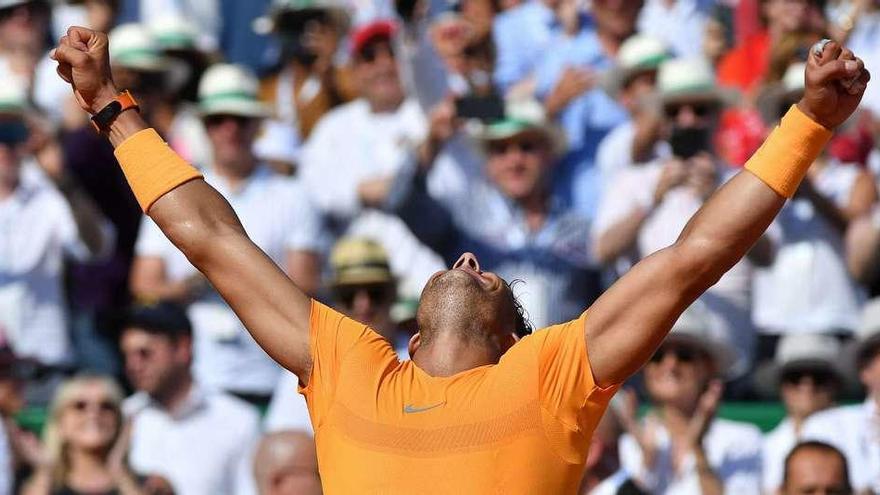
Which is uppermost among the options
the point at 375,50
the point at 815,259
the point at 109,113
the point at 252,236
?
the point at 375,50

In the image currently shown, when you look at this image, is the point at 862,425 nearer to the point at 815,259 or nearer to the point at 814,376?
the point at 814,376

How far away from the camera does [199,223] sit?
155 inches

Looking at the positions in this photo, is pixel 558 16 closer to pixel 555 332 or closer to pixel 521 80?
pixel 521 80

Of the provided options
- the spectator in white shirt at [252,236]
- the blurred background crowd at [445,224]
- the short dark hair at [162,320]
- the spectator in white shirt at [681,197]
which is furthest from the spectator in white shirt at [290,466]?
the spectator in white shirt at [681,197]

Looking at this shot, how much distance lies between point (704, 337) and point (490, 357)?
3662 mm

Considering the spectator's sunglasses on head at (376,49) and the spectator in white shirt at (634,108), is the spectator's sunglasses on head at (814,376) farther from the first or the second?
the spectator's sunglasses on head at (376,49)

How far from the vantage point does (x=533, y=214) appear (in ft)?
27.2

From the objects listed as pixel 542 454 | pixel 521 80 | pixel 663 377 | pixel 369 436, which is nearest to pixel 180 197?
pixel 369 436

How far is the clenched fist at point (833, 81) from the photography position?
3.57m

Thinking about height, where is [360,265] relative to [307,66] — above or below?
below

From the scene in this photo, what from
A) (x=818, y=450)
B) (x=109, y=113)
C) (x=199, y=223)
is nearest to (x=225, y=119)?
(x=818, y=450)

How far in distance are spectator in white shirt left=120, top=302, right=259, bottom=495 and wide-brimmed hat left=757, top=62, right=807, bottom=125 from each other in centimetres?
265

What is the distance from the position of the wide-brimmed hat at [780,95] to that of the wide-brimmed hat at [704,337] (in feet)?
3.57

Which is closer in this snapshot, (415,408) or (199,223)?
(415,408)
